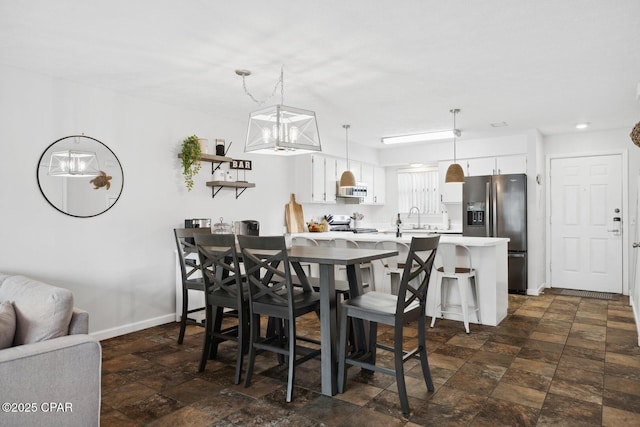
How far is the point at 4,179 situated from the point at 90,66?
1117 mm

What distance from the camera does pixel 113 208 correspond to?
13.3 ft

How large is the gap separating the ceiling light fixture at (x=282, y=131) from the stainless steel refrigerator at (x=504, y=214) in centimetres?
379

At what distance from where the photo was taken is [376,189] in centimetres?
776

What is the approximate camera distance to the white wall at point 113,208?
344 cm

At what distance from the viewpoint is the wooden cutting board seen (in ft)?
19.5

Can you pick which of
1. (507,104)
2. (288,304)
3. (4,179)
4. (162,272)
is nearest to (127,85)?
(4,179)

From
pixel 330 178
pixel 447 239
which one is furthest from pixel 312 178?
pixel 447 239

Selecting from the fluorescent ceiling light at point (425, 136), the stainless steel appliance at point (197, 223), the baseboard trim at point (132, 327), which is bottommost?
the baseboard trim at point (132, 327)

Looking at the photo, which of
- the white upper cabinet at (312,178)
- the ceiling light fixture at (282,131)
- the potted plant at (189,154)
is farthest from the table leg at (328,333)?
the white upper cabinet at (312,178)

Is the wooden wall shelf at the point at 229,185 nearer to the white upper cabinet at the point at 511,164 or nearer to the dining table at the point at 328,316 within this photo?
the dining table at the point at 328,316

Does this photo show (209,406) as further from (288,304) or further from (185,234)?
(185,234)

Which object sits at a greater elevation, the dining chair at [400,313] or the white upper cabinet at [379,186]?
the white upper cabinet at [379,186]

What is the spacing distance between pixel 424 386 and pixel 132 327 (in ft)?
9.43

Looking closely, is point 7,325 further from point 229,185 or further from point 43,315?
point 229,185
